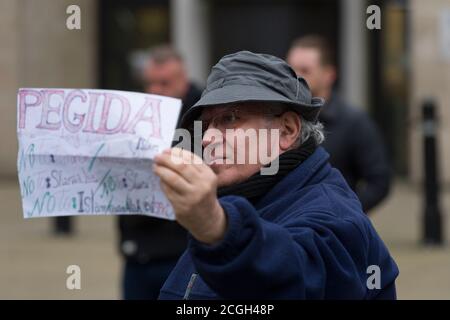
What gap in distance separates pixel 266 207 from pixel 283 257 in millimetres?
370

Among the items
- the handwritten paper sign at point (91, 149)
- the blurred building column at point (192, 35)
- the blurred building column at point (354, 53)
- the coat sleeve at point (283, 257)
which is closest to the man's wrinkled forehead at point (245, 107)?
the handwritten paper sign at point (91, 149)

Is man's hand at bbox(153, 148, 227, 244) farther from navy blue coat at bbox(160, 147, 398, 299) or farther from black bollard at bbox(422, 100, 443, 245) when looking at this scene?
black bollard at bbox(422, 100, 443, 245)

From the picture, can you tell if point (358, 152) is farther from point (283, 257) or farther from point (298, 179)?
point (283, 257)

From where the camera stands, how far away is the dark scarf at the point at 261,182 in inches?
107

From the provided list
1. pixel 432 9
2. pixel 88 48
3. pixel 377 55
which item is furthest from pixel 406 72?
pixel 88 48

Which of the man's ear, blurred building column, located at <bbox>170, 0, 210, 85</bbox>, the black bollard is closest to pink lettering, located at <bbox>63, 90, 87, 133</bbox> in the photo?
the man's ear

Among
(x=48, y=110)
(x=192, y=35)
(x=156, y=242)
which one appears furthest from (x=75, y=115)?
(x=192, y=35)

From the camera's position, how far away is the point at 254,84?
8.93 ft

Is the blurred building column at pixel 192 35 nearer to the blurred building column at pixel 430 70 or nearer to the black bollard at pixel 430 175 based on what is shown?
the blurred building column at pixel 430 70

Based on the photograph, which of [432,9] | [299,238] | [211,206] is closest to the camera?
[211,206]

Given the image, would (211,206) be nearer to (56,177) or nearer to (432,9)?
(56,177)

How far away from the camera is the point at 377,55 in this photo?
16547 mm

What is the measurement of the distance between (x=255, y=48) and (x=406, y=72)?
2342 millimetres

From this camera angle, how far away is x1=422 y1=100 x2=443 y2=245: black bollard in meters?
10.5
